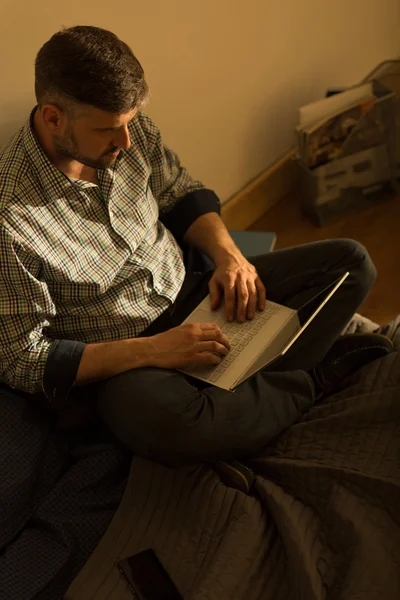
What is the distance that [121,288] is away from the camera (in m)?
1.50

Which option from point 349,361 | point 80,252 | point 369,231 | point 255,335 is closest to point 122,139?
point 80,252

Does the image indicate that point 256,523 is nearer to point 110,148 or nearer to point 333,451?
point 333,451

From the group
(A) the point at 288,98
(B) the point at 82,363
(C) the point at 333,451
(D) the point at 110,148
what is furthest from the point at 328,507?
(A) the point at 288,98

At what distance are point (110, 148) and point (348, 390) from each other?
69 centimetres

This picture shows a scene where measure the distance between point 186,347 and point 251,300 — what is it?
0.69 feet

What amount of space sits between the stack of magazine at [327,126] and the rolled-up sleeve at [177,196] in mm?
603

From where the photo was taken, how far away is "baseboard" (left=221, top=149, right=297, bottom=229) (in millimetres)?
2285

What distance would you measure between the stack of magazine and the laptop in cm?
78

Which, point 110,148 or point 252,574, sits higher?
point 110,148

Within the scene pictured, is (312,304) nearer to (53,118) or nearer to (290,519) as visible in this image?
(290,519)

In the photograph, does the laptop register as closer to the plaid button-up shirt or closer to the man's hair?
the plaid button-up shirt

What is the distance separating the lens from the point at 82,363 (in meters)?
1.38

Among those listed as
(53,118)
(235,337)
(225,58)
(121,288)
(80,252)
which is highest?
(53,118)

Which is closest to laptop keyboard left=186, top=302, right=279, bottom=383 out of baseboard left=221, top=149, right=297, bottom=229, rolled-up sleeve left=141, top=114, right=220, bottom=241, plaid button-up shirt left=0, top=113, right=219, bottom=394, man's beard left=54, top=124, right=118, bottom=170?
plaid button-up shirt left=0, top=113, right=219, bottom=394
